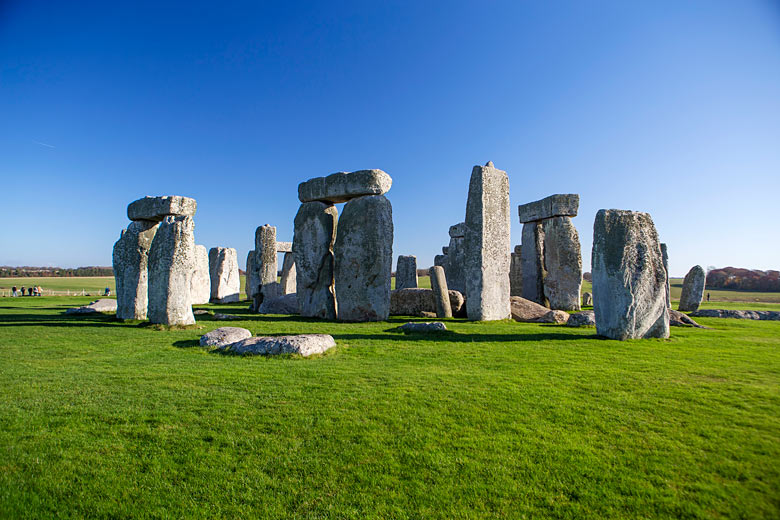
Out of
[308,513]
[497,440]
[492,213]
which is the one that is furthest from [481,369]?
[492,213]

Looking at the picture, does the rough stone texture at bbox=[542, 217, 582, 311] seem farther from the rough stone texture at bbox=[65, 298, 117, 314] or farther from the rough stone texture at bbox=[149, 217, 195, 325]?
the rough stone texture at bbox=[65, 298, 117, 314]

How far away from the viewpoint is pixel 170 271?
8.82 meters

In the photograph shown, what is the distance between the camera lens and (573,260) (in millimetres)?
13875

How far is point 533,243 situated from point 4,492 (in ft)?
48.8

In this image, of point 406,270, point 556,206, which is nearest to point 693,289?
point 556,206

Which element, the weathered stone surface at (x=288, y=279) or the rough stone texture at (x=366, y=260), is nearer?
the rough stone texture at (x=366, y=260)

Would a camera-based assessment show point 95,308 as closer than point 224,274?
Yes

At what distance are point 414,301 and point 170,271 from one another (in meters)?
7.00

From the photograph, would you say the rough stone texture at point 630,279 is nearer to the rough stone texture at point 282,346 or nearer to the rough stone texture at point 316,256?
the rough stone texture at point 282,346

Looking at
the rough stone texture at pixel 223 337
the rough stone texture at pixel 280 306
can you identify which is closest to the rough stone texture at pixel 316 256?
the rough stone texture at pixel 280 306

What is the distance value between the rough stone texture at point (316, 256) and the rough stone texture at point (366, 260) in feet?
2.59

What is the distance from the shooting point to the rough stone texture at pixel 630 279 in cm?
712

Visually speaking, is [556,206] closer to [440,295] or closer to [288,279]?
[440,295]

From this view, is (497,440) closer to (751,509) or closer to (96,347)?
(751,509)
